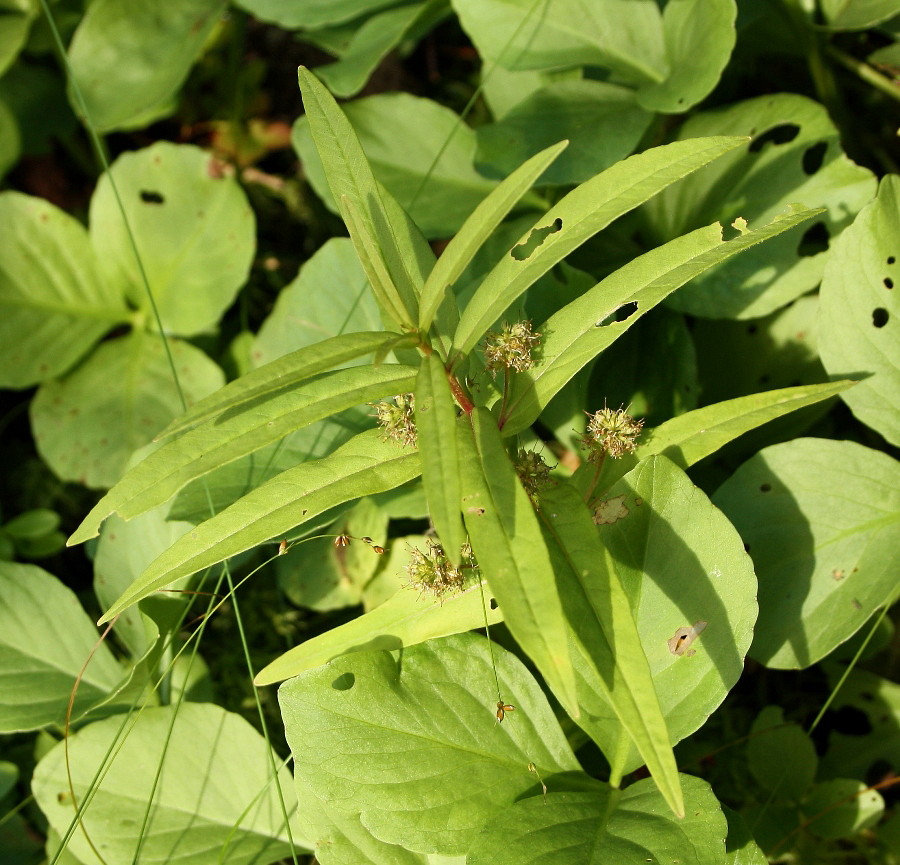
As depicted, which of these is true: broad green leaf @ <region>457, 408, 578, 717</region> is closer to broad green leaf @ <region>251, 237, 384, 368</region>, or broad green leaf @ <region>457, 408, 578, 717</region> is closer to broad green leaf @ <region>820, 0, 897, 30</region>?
broad green leaf @ <region>251, 237, 384, 368</region>

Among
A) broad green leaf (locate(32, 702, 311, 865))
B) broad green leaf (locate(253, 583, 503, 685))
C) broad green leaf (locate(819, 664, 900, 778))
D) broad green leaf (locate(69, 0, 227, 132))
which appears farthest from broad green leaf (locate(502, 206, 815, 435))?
broad green leaf (locate(69, 0, 227, 132))

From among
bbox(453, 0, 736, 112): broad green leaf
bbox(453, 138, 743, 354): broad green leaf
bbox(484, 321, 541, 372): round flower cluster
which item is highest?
bbox(453, 0, 736, 112): broad green leaf

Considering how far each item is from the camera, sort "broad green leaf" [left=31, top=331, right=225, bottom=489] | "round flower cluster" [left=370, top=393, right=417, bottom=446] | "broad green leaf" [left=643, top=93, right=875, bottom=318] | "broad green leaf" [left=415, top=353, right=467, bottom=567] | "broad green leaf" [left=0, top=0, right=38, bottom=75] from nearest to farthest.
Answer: "broad green leaf" [left=415, top=353, right=467, bottom=567] → "round flower cluster" [left=370, top=393, right=417, bottom=446] → "broad green leaf" [left=643, top=93, right=875, bottom=318] → "broad green leaf" [left=31, top=331, right=225, bottom=489] → "broad green leaf" [left=0, top=0, right=38, bottom=75]

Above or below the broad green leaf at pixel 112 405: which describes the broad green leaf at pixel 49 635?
below

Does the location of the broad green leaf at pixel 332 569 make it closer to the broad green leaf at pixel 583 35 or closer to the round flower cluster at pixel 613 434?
the round flower cluster at pixel 613 434

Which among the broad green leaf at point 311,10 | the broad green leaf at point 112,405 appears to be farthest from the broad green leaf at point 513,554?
the broad green leaf at point 311,10

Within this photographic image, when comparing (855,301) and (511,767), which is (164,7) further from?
(511,767)
